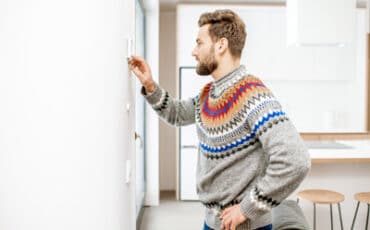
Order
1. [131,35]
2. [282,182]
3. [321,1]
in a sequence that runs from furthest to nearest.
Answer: [321,1], [131,35], [282,182]

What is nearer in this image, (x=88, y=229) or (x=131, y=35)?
(x=88, y=229)

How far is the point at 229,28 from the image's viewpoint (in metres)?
1.48

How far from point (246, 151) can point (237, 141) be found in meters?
0.05

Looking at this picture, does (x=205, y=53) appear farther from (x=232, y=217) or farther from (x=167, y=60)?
(x=167, y=60)

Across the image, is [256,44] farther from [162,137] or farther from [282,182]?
[282,182]

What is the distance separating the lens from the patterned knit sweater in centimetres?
128

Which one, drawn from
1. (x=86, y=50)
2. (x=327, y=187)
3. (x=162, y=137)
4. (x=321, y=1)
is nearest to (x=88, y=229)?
(x=86, y=50)

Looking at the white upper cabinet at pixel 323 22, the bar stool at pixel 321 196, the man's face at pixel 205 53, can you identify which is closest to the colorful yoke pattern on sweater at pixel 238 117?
the man's face at pixel 205 53

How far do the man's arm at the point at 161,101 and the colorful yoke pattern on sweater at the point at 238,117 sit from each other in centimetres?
36

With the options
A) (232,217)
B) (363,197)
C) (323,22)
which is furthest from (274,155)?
(323,22)

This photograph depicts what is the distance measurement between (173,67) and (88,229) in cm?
438

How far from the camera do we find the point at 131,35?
1.86 m

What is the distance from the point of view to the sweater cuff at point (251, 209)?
1.32 m

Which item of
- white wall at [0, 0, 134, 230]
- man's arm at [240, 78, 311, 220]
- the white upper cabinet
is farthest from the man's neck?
the white upper cabinet
